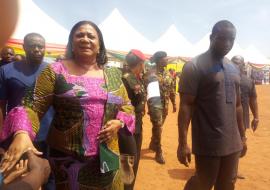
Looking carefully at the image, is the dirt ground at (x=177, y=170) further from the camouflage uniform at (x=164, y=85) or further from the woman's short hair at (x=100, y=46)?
the woman's short hair at (x=100, y=46)

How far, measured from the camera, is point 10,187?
56.4 inches

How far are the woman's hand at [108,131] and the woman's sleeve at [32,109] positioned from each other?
1.38 ft

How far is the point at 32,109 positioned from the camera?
7.54ft

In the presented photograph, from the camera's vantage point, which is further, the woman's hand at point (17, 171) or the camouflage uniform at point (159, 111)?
the camouflage uniform at point (159, 111)

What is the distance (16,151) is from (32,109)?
431mm

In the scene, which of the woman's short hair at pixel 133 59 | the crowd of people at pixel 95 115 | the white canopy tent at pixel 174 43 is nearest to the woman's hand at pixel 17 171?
the crowd of people at pixel 95 115

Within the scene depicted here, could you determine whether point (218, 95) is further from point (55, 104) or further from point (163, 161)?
point (163, 161)

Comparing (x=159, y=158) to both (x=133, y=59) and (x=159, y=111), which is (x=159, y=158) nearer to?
(x=159, y=111)

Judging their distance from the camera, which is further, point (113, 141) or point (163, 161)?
point (163, 161)

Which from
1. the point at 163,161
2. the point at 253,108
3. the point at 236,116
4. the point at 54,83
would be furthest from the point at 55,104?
the point at 163,161

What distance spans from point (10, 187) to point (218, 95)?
7.85ft

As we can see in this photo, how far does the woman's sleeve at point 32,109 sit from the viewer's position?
2.16 metres

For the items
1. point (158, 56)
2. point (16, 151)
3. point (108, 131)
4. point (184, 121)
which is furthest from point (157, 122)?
point (16, 151)

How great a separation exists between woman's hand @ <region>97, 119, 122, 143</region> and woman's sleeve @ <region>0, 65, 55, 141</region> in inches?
16.6
